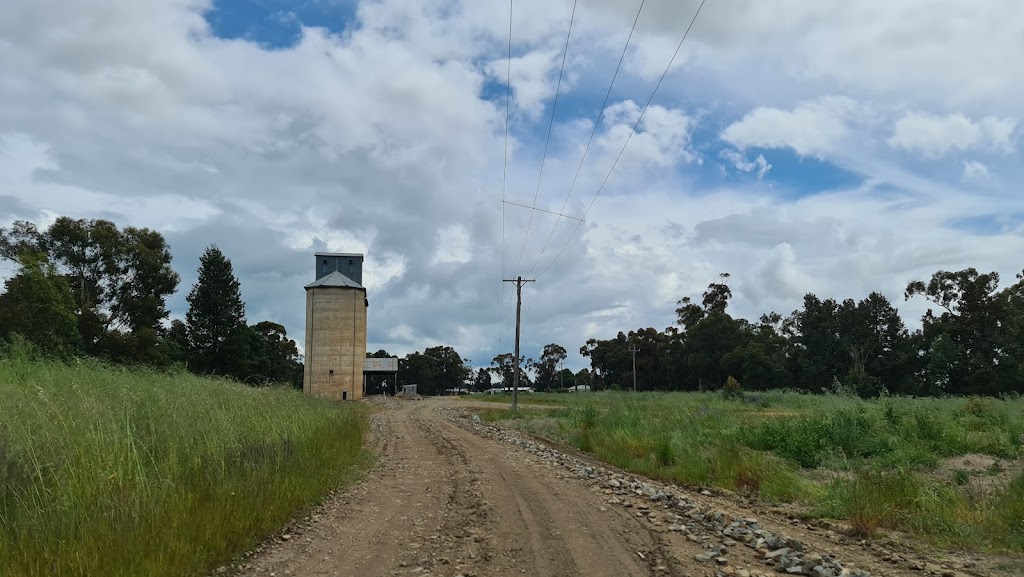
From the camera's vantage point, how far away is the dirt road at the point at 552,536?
677 cm

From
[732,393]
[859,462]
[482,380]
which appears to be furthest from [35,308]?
[482,380]

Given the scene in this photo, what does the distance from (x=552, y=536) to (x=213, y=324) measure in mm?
64787

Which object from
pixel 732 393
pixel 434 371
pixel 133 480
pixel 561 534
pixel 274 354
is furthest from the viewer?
pixel 434 371

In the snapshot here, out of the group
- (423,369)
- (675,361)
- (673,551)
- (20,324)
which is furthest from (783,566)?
(423,369)

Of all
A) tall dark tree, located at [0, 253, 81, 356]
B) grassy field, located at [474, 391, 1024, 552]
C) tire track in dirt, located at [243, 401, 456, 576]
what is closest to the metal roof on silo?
tall dark tree, located at [0, 253, 81, 356]

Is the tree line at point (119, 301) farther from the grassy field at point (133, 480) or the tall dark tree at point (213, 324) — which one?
the grassy field at point (133, 480)

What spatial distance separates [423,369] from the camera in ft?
471

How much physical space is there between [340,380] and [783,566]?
6594 cm

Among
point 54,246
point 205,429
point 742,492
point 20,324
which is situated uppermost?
point 54,246

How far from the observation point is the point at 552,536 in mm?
7961

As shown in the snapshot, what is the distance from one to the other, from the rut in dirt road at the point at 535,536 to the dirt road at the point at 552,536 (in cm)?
2

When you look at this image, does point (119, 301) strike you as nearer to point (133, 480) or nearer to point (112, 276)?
point (112, 276)

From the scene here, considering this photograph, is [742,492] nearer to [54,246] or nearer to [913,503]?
[913,503]

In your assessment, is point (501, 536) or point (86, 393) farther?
point (86, 393)
